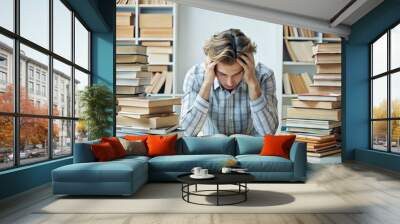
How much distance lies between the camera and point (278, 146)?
5.89 metres

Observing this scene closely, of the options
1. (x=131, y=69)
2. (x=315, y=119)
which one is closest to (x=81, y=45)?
(x=131, y=69)

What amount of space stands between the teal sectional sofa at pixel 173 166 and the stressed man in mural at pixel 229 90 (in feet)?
0.79

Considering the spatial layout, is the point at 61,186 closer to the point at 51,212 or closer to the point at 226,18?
→ the point at 51,212

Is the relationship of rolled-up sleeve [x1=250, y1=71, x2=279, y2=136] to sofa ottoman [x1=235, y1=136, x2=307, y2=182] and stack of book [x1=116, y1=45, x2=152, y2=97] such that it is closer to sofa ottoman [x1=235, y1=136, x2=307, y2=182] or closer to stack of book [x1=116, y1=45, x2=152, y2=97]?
sofa ottoman [x1=235, y1=136, x2=307, y2=182]

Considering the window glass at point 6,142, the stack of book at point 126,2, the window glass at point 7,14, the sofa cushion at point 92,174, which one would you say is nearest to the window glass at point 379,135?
the sofa cushion at point 92,174

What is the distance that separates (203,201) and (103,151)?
60.6 inches

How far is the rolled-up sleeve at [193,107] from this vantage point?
5.94 m

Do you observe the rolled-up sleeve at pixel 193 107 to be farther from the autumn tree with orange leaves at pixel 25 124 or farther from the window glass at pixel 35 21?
the window glass at pixel 35 21

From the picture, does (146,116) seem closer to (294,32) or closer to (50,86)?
(50,86)

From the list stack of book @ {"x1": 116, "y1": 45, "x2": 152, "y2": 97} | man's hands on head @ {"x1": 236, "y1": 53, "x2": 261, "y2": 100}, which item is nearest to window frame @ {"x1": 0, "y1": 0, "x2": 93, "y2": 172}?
stack of book @ {"x1": 116, "y1": 45, "x2": 152, "y2": 97}

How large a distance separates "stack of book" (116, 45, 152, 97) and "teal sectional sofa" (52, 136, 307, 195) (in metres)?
1.76

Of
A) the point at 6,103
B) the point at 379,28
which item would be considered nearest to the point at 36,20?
the point at 6,103

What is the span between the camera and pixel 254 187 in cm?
517

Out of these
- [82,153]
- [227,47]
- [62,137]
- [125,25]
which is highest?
[125,25]
